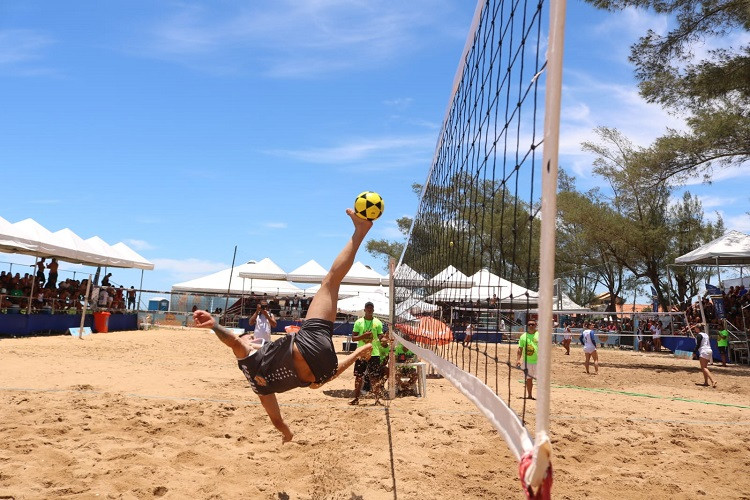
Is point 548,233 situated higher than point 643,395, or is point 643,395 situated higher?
point 548,233

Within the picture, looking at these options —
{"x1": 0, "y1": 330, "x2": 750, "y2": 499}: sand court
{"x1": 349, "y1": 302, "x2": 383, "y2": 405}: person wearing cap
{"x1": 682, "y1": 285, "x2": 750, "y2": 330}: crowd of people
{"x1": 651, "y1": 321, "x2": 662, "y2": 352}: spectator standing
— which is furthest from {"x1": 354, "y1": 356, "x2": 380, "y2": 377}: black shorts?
{"x1": 651, "y1": 321, "x2": 662, "y2": 352}: spectator standing

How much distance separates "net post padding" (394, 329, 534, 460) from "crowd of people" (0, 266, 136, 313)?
13447mm

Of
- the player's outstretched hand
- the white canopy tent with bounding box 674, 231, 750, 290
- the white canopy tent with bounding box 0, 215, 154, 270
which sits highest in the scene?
the white canopy tent with bounding box 674, 231, 750, 290

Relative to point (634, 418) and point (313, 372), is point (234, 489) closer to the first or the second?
point (313, 372)

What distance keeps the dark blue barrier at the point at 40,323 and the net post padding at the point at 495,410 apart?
13.3 meters

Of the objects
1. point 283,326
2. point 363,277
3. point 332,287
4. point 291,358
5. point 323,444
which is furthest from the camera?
point 363,277

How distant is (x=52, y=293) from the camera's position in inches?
653

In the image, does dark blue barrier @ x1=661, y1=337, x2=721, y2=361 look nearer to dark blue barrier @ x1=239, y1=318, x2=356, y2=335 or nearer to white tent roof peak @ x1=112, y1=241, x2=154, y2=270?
dark blue barrier @ x1=239, y1=318, x2=356, y2=335

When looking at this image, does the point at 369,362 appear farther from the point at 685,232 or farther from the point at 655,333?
the point at 685,232

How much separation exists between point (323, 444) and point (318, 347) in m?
1.90

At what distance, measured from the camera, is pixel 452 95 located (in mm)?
5883

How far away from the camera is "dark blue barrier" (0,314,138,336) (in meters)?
14.1

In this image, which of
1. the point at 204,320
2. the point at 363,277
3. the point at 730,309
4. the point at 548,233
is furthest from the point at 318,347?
the point at 363,277

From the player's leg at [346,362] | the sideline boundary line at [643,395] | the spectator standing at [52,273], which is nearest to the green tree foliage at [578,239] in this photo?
the sideline boundary line at [643,395]
